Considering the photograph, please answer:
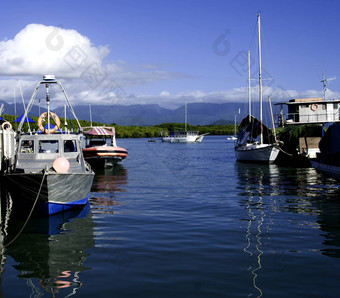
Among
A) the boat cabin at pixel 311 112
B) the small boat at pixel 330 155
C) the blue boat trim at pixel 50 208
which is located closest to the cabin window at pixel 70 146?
the blue boat trim at pixel 50 208

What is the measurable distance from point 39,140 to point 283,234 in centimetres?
1133

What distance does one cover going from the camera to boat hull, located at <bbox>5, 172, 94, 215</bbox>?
47.7 feet

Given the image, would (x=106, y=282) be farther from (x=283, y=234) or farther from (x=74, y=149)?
(x=74, y=149)

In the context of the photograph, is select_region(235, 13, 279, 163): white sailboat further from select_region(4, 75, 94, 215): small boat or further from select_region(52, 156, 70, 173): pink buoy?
select_region(52, 156, 70, 173): pink buoy

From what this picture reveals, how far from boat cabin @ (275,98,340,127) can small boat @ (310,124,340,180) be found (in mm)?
17990

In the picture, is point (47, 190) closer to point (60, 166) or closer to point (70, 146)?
point (60, 166)

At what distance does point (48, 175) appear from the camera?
47.1 feet

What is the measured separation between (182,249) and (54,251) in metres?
3.64

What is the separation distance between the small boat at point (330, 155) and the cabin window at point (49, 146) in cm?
1497

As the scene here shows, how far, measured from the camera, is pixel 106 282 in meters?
8.78

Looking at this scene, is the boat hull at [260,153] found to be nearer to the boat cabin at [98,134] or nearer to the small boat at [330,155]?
the small boat at [330,155]

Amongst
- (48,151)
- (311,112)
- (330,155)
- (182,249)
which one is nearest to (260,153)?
(311,112)

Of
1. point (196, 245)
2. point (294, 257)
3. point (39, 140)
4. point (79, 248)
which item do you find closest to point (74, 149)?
point (39, 140)

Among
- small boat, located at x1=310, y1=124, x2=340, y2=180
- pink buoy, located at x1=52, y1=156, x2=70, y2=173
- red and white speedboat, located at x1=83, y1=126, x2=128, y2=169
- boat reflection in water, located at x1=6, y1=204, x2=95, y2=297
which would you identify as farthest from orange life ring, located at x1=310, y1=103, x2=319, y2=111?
pink buoy, located at x1=52, y1=156, x2=70, y2=173
